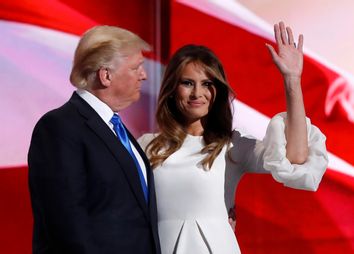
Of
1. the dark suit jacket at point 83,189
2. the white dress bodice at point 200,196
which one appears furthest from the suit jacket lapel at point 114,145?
the white dress bodice at point 200,196

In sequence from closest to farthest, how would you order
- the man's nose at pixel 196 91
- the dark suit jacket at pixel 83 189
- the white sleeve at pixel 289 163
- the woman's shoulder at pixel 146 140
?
the dark suit jacket at pixel 83 189
the white sleeve at pixel 289 163
the man's nose at pixel 196 91
the woman's shoulder at pixel 146 140

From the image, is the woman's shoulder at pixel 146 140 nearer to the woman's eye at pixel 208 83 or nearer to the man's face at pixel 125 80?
the woman's eye at pixel 208 83

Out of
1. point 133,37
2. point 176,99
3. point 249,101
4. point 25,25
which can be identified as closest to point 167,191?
point 176,99

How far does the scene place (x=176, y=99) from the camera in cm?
196

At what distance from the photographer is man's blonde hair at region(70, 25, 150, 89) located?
155cm

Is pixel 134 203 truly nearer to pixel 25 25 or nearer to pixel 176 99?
pixel 176 99

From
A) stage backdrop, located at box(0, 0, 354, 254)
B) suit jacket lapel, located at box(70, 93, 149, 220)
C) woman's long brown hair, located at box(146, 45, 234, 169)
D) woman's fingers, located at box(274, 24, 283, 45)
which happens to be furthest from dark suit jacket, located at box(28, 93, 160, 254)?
stage backdrop, located at box(0, 0, 354, 254)

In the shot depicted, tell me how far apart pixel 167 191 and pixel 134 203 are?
0.31 meters

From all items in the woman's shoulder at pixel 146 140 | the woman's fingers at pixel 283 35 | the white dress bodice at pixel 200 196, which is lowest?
the white dress bodice at pixel 200 196

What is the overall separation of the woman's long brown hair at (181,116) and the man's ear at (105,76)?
1.23ft

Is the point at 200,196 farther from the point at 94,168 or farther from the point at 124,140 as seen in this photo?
the point at 94,168

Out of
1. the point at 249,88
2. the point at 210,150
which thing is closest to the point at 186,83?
the point at 210,150

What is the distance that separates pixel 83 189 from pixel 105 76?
0.28 meters

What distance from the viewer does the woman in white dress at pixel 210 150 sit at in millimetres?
1785
